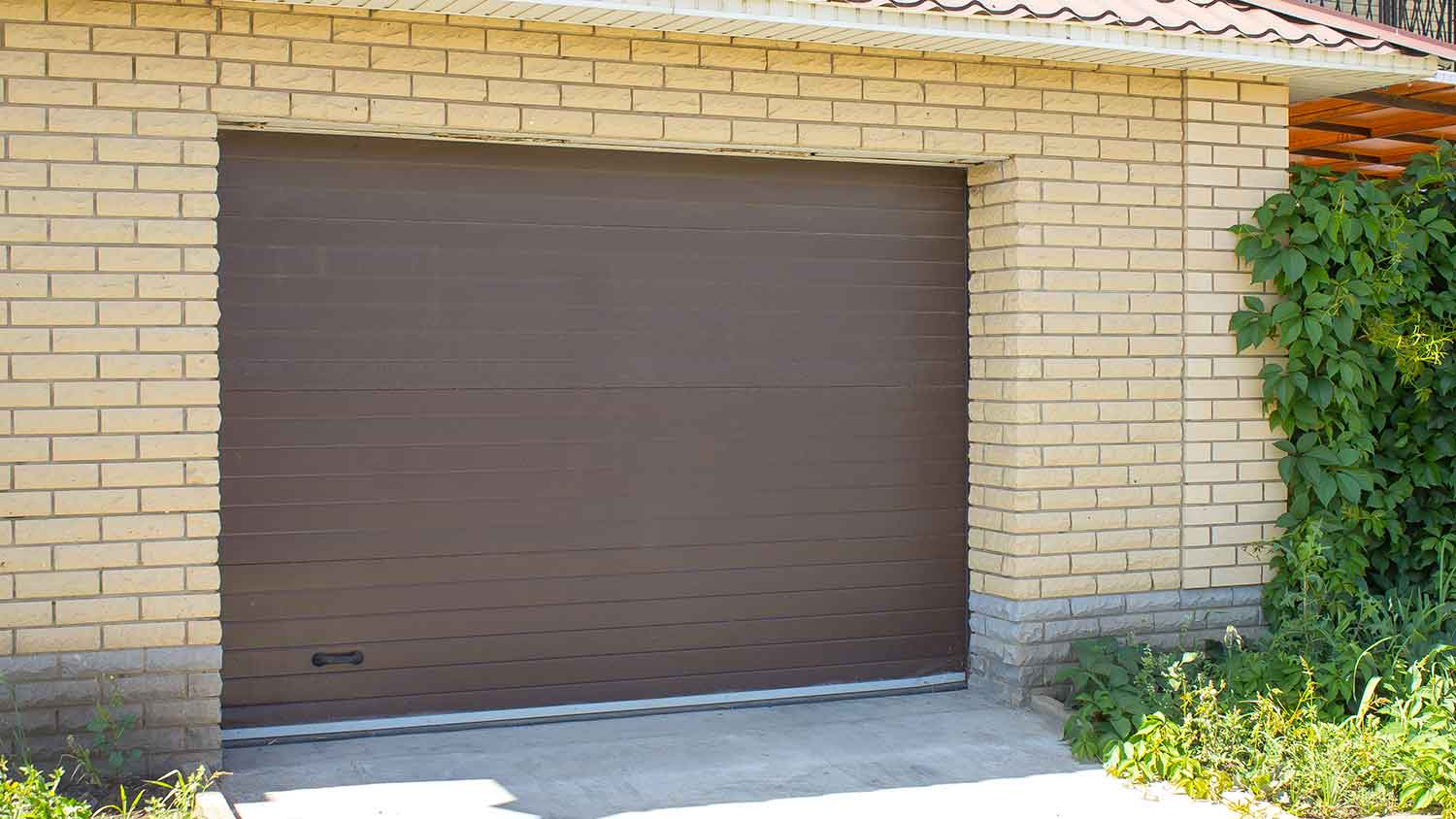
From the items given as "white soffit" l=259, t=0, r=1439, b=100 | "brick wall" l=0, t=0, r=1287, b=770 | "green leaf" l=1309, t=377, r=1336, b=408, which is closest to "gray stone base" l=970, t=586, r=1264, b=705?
"brick wall" l=0, t=0, r=1287, b=770

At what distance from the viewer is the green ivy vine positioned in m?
7.37

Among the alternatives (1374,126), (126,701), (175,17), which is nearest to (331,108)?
(175,17)

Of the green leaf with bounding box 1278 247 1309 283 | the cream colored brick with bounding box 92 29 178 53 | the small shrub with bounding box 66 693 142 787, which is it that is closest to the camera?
the small shrub with bounding box 66 693 142 787

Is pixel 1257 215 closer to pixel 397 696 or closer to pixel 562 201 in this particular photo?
pixel 562 201

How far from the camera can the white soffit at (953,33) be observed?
19.4 ft

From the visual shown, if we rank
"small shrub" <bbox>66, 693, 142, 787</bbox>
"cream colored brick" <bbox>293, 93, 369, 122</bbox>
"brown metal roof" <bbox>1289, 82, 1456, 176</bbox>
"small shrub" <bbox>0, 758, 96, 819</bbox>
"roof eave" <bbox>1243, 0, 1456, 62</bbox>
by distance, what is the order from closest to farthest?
"small shrub" <bbox>0, 758, 96, 819</bbox>
"small shrub" <bbox>66, 693, 142, 787</bbox>
"cream colored brick" <bbox>293, 93, 369, 122</bbox>
"roof eave" <bbox>1243, 0, 1456, 62</bbox>
"brown metal roof" <bbox>1289, 82, 1456, 176</bbox>

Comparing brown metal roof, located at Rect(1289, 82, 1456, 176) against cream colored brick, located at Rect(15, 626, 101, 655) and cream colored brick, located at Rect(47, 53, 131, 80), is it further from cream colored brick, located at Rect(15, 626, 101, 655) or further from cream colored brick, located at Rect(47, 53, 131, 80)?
cream colored brick, located at Rect(15, 626, 101, 655)

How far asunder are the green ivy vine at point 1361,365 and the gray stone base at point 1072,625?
9.8 inches

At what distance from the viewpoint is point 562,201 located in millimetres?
6871

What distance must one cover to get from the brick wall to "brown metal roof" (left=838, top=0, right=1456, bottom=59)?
1.53 feet

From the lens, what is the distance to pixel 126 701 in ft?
19.1

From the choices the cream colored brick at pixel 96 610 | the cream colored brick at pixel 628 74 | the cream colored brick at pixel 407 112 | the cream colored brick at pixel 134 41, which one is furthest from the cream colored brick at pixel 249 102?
the cream colored brick at pixel 96 610

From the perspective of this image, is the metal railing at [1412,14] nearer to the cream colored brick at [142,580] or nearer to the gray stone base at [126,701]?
the cream colored brick at [142,580]

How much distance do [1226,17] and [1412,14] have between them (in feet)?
11.3
